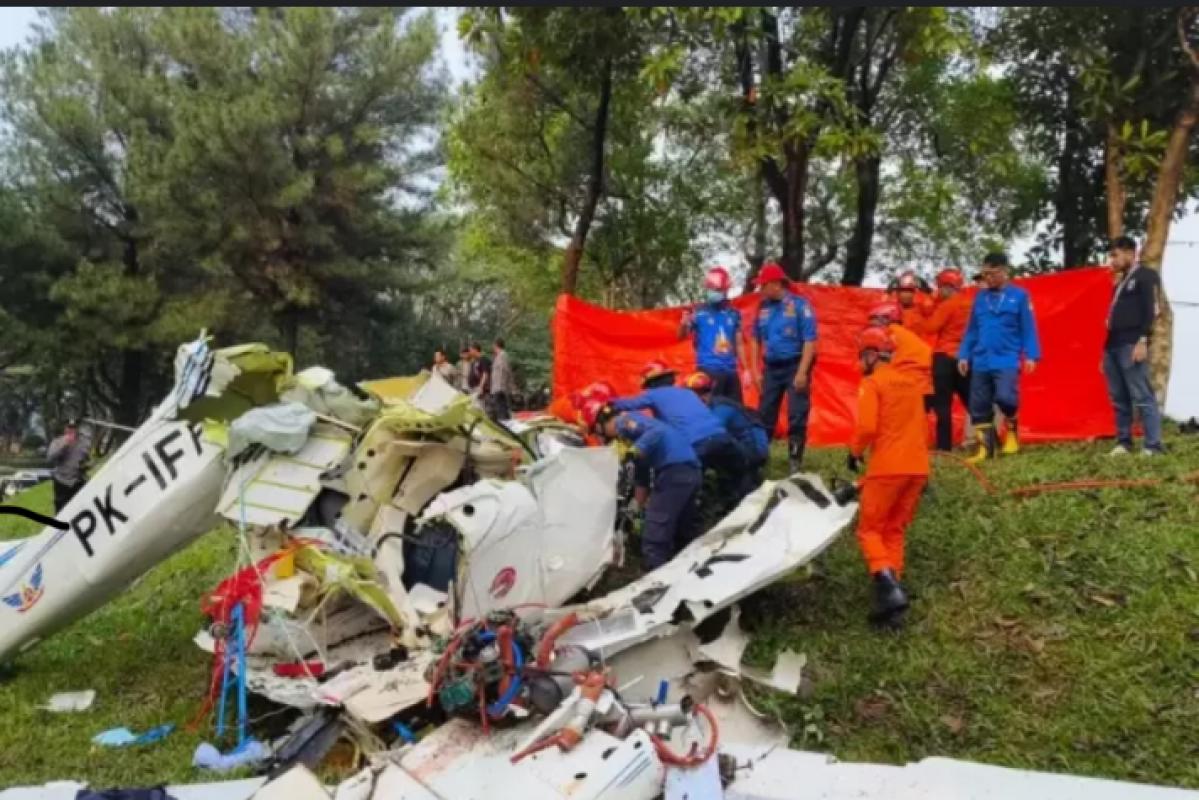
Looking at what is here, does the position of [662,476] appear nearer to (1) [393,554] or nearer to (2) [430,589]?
(2) [430,589]

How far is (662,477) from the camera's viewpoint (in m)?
5.83

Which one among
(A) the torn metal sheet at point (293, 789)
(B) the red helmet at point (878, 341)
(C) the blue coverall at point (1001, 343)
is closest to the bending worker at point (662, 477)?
(B) the red helmet at point (878, 341)

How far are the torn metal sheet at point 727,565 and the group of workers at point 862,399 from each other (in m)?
0.28

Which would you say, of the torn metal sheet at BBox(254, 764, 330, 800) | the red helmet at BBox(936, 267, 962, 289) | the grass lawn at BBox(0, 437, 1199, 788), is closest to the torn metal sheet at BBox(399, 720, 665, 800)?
the torn metal sheet at BBox(254, 764, 330, 800)

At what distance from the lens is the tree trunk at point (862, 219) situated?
12.9 m

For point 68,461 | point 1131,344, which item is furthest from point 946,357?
point 68,461

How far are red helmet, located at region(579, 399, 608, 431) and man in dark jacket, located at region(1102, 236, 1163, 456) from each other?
3645 mm

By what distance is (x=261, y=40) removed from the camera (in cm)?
2264

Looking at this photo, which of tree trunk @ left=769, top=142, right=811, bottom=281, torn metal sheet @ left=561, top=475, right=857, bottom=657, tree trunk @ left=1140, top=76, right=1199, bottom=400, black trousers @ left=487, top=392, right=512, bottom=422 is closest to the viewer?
torn metal sheet @ left=561, top=475, right=857, bottom=657

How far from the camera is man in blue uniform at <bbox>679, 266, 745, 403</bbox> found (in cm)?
754

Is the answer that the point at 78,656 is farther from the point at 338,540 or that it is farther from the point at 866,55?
the point at 866,55

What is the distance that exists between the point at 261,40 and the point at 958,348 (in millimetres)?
19237

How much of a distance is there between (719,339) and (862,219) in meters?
6.58

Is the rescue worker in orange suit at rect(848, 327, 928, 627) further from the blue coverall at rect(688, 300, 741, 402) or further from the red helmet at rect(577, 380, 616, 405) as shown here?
the blue coverall at rect(688, 300, 741, 402)
